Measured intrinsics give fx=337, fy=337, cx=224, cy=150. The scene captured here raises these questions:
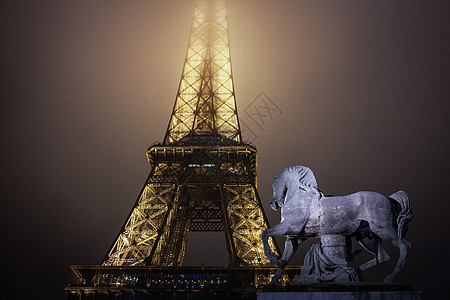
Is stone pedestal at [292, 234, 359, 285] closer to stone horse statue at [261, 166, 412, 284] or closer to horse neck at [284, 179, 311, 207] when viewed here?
stone horse statue at [261, 166, 412, 284]

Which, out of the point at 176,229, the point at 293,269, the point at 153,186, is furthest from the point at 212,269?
the point at 176,229

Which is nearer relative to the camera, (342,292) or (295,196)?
(342,292)

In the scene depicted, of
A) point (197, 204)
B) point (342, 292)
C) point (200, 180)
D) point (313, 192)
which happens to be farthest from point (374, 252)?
point (197, 204)

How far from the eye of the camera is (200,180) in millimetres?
25141

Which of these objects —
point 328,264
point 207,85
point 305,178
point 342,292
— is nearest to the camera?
point 342,292

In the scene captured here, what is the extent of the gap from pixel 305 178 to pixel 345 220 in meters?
0.98

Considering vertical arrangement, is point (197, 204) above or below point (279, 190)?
above

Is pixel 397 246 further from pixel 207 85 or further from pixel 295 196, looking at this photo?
pixel 207 85

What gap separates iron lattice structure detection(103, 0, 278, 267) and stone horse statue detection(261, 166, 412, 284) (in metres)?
13.8

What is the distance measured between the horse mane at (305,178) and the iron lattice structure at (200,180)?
1399 centimetres

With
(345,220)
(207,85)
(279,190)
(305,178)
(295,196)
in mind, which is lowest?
(345,220)

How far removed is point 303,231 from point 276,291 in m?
1.06

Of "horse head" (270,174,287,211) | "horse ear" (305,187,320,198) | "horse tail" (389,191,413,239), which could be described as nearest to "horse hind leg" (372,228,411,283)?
"horse tail" (389,191,413,239)

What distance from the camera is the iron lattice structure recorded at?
21203mm
